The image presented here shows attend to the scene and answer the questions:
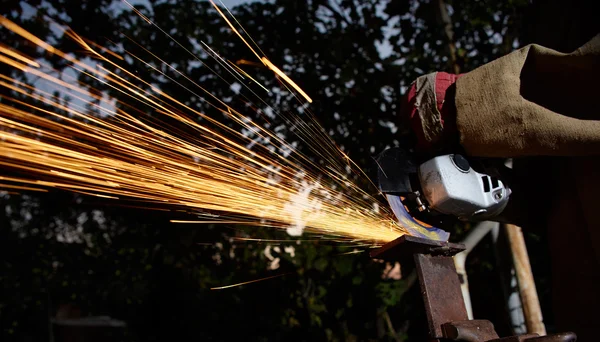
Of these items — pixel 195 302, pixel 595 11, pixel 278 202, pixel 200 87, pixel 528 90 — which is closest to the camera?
pixel 528 90

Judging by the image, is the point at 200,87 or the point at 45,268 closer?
the point at 200,87

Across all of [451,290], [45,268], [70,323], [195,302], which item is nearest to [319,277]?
[195,302]

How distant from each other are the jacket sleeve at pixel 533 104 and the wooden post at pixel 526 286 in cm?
156

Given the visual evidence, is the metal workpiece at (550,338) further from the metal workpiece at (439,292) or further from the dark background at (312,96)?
the dark background at (312,96)

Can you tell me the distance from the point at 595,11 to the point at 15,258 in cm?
676

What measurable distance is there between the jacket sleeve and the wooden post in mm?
1563

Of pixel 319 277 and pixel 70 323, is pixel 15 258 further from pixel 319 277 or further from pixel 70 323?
pixel 319 277

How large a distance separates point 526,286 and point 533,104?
177cm

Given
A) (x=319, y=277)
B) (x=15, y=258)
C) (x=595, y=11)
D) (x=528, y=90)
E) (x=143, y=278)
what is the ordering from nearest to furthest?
(x=528, y=90)
(x=595, y=11)
(x=319, y=277)
(x=143, y=278)
(x=15, y=258)

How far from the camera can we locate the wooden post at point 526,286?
2.95 metres

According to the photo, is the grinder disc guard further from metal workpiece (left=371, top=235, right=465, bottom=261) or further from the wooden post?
the wooden post

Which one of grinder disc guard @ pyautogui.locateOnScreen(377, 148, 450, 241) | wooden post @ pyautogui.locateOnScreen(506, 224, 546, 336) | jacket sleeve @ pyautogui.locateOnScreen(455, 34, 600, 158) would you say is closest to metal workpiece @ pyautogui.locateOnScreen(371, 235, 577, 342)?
grinder disc guard @ pyautogui.locateOnScreen(377, 148, 450, 241)

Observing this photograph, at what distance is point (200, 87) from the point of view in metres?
A: 3.92

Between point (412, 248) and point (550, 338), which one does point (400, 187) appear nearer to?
point (412, 248)
